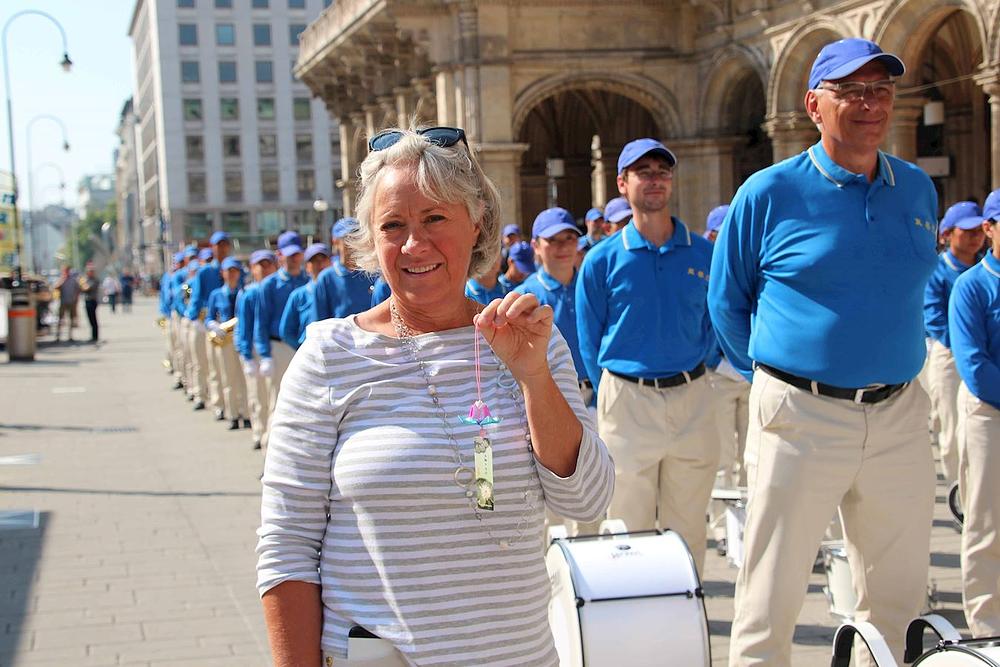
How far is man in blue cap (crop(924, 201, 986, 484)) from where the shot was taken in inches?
348

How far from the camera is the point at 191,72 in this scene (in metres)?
103

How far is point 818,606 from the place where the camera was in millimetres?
6906

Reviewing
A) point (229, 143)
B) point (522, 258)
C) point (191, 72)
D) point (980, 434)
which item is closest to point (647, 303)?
point (980, 434)

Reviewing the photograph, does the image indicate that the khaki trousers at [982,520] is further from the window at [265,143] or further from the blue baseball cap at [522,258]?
the window at [265,143]

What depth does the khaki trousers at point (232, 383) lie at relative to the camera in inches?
641

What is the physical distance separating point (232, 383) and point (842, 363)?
12.9 metres

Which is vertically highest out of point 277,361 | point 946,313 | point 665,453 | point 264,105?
point 264,105

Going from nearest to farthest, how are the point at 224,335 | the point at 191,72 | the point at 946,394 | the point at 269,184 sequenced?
the point at 946,394 < the point at 224,335 < the point at 191,72 < the point at 269,184

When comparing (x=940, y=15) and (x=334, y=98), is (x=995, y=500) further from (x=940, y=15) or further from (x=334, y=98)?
(x=334, y=98)

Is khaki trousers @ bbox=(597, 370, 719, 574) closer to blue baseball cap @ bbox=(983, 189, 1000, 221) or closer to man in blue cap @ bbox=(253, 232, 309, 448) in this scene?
blue baseball cap @ bbox=(983, 189, 1000, 221)

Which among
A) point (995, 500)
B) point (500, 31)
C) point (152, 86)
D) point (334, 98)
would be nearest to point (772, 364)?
point (995, 500)

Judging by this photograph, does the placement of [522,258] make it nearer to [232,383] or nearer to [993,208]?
[993,208]

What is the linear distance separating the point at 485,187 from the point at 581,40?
960 inches

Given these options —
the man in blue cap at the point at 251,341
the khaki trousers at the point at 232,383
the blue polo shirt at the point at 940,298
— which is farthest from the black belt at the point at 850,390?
the khaki trousers at the point at 232,383
